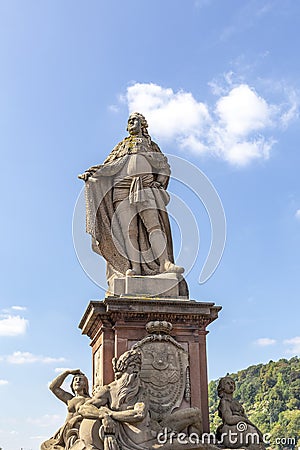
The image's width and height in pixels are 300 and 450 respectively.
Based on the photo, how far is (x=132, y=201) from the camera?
39.4ft

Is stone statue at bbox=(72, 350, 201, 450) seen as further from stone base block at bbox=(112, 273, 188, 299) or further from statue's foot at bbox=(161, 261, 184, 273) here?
statue's foot at bbox=(161, 261, 184, 273)

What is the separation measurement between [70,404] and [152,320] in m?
1.90

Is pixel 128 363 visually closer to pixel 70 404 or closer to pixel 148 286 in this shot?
pixel 70 404

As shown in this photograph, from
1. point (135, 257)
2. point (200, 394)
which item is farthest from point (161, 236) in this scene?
point (200, 394)

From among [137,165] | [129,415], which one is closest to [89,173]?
[137,165]

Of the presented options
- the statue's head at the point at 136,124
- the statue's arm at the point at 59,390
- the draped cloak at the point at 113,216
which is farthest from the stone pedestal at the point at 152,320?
the statue's head at the point at 136,124

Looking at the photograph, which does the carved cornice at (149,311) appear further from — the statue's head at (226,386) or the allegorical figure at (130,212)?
the allegorical figure at (130,212)

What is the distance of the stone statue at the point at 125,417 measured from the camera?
28.8ft

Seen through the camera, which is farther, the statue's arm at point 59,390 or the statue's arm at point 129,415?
the statue's arm at point 59,390

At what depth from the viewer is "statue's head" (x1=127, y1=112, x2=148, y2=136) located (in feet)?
42.1

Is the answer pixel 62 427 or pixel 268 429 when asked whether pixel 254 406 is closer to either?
pixel 268 429

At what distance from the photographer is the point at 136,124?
42.1 ft

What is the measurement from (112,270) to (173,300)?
1668 millimetres

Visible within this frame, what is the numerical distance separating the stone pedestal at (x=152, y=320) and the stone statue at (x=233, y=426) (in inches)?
11.9
